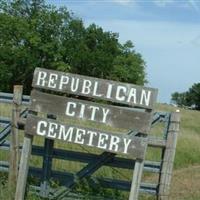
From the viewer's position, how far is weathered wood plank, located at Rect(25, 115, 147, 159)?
26.7ft

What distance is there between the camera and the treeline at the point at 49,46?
80375 mm

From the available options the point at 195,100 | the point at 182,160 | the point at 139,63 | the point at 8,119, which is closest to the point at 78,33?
the point at 139,63

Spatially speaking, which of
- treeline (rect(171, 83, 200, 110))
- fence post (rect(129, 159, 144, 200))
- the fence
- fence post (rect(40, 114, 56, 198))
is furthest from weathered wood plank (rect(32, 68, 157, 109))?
treeline (rect(171, 83, 200, 110))

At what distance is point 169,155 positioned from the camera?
9.13 metres

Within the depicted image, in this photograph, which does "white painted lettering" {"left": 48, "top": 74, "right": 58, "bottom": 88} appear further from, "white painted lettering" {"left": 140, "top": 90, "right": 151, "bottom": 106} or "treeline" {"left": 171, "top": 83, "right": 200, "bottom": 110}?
"treeline" {"left": 171, "top": 83, "right": 200, "bottom": 110}

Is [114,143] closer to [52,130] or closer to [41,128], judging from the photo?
[52,130]

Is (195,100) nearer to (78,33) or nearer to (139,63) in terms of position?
(139,63)

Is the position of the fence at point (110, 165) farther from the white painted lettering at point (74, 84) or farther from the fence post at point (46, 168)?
the white painted lettering at point (74, 84)

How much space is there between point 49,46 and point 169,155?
75.3 m

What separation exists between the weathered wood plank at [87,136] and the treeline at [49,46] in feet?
227

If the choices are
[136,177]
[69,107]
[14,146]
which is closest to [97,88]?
[69,107]

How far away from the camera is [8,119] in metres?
10.2

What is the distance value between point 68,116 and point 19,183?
1.31m

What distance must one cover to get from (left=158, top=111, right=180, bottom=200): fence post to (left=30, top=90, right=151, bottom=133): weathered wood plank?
1.01 m
